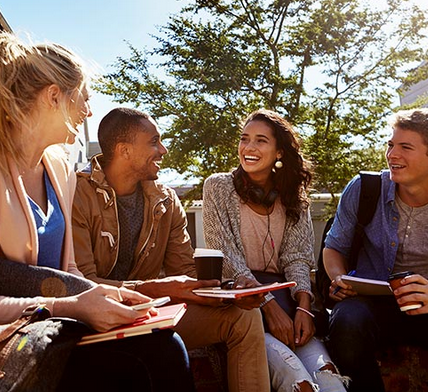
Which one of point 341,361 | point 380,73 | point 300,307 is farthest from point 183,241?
point 380,73

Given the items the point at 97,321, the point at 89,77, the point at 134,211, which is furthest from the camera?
the point at 134,211

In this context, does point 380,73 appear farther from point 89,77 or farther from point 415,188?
point 89,77

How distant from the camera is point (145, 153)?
3201 mm

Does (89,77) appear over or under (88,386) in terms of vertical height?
over

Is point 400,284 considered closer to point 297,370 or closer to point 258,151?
point 297,370

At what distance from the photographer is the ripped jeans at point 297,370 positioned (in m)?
→ 2.52

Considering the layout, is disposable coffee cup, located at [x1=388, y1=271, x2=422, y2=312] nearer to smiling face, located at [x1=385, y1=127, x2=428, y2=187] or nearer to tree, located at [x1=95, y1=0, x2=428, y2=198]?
smiling face, located at [x1=385, y1=127, x2=428, y2=187]

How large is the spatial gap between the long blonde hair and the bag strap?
2.01 m

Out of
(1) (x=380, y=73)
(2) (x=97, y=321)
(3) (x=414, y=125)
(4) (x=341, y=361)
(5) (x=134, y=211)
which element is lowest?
(4) (x=341, y=361)

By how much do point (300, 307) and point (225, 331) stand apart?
76 centimetres

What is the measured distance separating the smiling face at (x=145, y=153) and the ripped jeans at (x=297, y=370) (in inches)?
48.4

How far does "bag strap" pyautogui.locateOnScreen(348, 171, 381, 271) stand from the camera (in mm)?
3340

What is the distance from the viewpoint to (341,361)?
2.75 metres

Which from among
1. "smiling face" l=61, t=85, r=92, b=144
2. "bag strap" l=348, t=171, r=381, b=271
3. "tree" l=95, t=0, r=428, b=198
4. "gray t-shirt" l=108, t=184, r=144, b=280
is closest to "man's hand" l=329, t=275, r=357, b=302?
"bag strap" l=348, t=171, r=381, b=271
